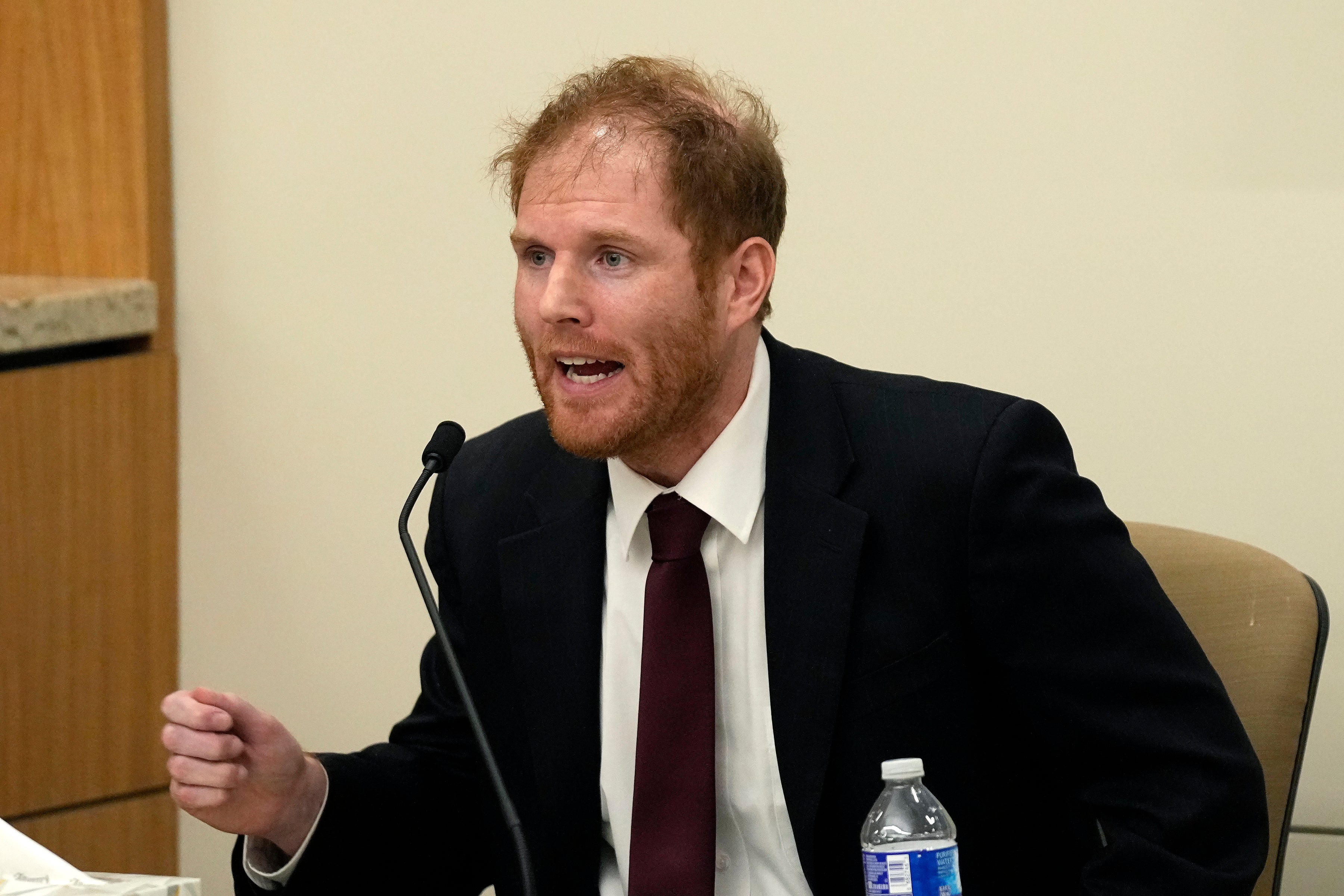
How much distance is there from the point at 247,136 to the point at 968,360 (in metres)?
1.26

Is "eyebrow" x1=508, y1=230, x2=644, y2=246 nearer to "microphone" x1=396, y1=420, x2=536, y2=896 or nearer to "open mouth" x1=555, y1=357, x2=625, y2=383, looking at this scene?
"open mouth" x1=555, y1=357, x2=625, y2=383

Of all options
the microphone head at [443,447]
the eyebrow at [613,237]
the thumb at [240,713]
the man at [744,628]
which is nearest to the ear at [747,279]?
the man at [744,628]

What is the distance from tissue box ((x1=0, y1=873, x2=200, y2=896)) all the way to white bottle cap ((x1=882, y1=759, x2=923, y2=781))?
545 millimetres

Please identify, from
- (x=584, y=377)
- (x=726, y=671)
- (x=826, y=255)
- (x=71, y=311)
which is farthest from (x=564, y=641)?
(x=71, y=311)

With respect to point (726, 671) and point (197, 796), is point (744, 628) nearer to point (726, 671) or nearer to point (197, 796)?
point (726, 671)

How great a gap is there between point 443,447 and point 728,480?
33cm

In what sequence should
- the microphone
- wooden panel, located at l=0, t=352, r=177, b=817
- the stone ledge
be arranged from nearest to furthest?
the microphone → the stone ledge → wooden panel, located at l=0, t=352, r=177, b=817

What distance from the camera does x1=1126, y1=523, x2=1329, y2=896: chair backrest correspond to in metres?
1.47

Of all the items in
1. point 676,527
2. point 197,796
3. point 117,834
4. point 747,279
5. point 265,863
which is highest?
point 747,279

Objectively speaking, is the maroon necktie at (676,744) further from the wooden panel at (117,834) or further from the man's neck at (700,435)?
the wooden panel at (117,834)

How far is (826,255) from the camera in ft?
7.32

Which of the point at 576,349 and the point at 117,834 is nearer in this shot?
the point at 576,349

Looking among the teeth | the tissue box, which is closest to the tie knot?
the teeth

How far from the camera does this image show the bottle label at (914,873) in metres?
1.09
